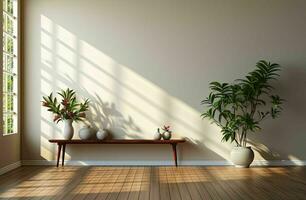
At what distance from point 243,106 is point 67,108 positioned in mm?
2720

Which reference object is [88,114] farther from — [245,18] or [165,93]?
[245,18]

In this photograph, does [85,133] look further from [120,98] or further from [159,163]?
[159,163]

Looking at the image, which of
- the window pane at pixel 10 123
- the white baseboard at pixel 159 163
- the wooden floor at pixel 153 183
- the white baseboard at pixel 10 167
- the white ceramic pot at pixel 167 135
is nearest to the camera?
the wooden floor at pixel 153 183

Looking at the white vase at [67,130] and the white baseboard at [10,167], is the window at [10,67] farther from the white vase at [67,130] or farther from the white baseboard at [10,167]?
the white vase at [67,130]

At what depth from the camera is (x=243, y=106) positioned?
21.2 feet

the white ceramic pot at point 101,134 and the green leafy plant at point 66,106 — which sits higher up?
the green leafy plant at point 66,106

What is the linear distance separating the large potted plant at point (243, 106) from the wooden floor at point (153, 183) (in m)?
0.47

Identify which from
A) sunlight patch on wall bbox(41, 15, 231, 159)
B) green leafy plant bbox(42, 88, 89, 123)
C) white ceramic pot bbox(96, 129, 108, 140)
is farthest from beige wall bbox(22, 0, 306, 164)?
white ceramic pot bbox(96, 129, 108, 140)

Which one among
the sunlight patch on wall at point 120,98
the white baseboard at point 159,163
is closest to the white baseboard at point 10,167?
the white baseboard at point 159,163

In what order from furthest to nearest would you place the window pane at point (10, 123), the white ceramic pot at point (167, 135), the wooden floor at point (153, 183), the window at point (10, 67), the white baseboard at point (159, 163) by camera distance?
the white baseboard at point (159, 163)
the white ceramic pot at point (167, 135)
the window pane at point (10, 123)
the window at point (10, 67)
the wooden floor at point (153, 183)

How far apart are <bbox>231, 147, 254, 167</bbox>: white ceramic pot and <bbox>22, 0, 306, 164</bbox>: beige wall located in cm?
33

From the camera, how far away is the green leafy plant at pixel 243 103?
6.15m

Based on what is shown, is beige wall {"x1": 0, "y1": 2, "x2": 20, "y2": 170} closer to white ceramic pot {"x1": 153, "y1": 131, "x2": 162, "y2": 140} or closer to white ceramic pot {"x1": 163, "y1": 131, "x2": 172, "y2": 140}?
white ceramic pot {"x1": 153, "y1": 131, "x2": 162, "y2": 140}

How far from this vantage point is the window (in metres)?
6.04
